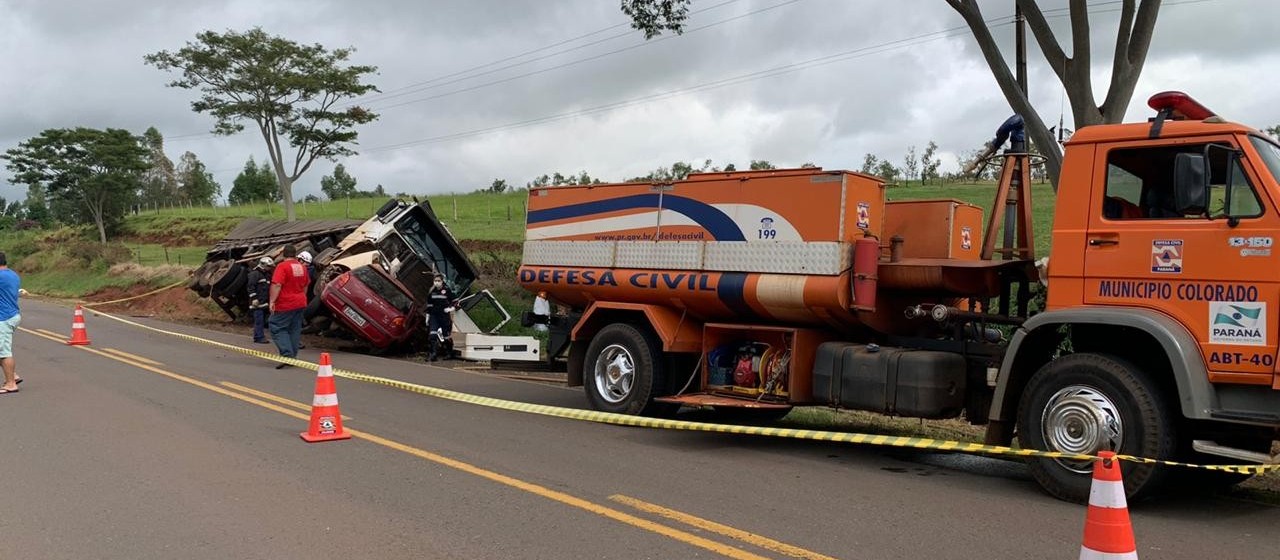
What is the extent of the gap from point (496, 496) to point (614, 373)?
131 inches

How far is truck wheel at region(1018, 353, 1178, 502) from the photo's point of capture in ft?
17.9

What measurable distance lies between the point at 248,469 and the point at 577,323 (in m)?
3.80

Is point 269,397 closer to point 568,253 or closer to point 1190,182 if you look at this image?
point 568,253

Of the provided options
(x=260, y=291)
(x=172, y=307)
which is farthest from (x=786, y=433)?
(x=172, y=307)

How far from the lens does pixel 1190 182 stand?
5254 millimetres

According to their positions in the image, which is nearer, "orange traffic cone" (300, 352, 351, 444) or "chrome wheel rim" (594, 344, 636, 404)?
"orange traffic cone" (300, 352, 351, 444)

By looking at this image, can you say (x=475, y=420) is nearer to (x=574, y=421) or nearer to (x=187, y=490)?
(x=574, y=421)

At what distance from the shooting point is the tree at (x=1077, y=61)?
34.3 ft

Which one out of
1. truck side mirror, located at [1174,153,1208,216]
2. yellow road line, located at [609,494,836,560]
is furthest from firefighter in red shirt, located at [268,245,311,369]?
truck side mirror, located at [1174,153,1208,216]

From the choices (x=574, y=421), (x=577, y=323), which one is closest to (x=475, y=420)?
(x=574, y=421)

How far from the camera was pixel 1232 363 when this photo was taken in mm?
5289

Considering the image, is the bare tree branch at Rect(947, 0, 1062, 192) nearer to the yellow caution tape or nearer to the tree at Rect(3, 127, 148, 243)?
the yellow caution tape

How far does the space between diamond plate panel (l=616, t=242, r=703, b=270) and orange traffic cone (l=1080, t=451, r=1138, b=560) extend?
4.79 metres

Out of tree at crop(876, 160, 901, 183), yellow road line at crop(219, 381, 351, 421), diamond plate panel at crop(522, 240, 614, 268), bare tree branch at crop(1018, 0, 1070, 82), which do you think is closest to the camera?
diamond plate panel at crop(522, 240, 614, 268)
